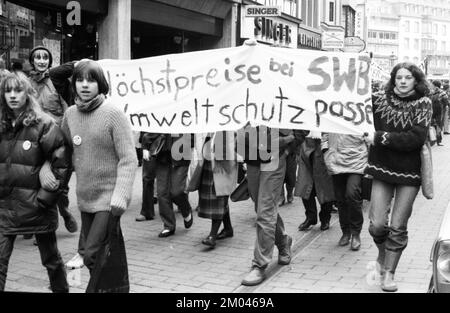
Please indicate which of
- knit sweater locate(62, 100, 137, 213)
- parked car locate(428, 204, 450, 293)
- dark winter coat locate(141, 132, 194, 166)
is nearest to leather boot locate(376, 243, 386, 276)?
parked car locate(428, 204, 450, 293)

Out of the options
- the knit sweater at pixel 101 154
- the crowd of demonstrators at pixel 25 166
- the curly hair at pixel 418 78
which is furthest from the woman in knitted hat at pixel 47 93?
the curly hair at pixel 418 78

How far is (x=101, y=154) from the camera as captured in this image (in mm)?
4473

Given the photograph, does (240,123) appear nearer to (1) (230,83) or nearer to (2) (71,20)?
(1) (230,83)

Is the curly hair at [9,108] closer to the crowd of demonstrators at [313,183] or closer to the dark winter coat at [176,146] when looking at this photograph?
the dark winter coat at [176,146]

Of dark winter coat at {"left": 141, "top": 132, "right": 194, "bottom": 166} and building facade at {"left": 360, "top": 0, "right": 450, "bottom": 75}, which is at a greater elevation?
building facade at {"left": 360, "top": 0, "right": 450, "bottom": 75}

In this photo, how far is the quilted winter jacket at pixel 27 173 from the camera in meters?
4.52

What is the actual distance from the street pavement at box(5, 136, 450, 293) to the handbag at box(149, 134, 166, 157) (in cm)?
94

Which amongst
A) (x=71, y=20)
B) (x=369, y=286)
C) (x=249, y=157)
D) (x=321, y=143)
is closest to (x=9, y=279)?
(x=249, y=157)

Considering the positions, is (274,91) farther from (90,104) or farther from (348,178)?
(90,104)

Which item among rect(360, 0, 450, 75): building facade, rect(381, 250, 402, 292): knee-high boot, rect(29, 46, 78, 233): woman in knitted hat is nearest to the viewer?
rect(381, 250, 402, 292): knee-high boot

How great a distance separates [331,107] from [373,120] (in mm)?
418

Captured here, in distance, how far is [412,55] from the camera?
119 meters

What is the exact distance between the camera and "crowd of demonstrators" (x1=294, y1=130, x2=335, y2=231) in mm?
7695

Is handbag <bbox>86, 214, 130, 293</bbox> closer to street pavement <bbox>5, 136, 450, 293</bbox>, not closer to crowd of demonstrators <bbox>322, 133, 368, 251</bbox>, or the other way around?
street pavement <bbox>5, 136, 450, 293</bbox>
